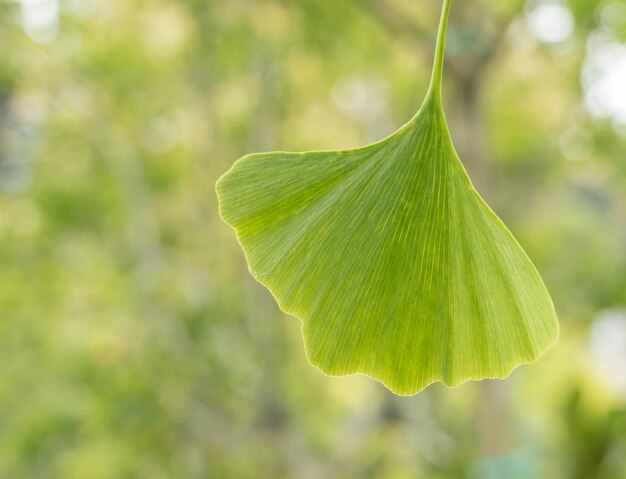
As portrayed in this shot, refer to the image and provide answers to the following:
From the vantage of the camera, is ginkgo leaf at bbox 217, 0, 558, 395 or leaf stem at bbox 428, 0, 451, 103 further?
ginkgo leaf at bbox 217, 0, 558, 395

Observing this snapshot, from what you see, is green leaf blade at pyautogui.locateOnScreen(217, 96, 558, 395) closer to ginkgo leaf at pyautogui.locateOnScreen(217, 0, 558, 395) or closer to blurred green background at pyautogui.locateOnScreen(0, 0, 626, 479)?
ginkgo leaf at pyautogui.locateOnScreen(217, 0, 558, 395)

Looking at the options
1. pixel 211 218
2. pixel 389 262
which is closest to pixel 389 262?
pixel 389 262

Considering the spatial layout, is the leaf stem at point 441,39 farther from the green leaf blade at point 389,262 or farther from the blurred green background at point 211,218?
the blurred green background at point 211,218

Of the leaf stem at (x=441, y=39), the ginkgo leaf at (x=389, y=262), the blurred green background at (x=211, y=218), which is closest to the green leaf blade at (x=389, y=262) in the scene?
the ginkgo leaf at (x=389, y=262)

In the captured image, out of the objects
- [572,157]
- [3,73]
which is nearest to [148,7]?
[3,73]

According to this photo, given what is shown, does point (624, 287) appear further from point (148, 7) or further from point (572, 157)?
point (148, 7)

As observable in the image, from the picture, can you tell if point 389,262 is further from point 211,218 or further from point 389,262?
point 211,218

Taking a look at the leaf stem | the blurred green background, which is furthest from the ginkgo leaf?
the blurred green background
